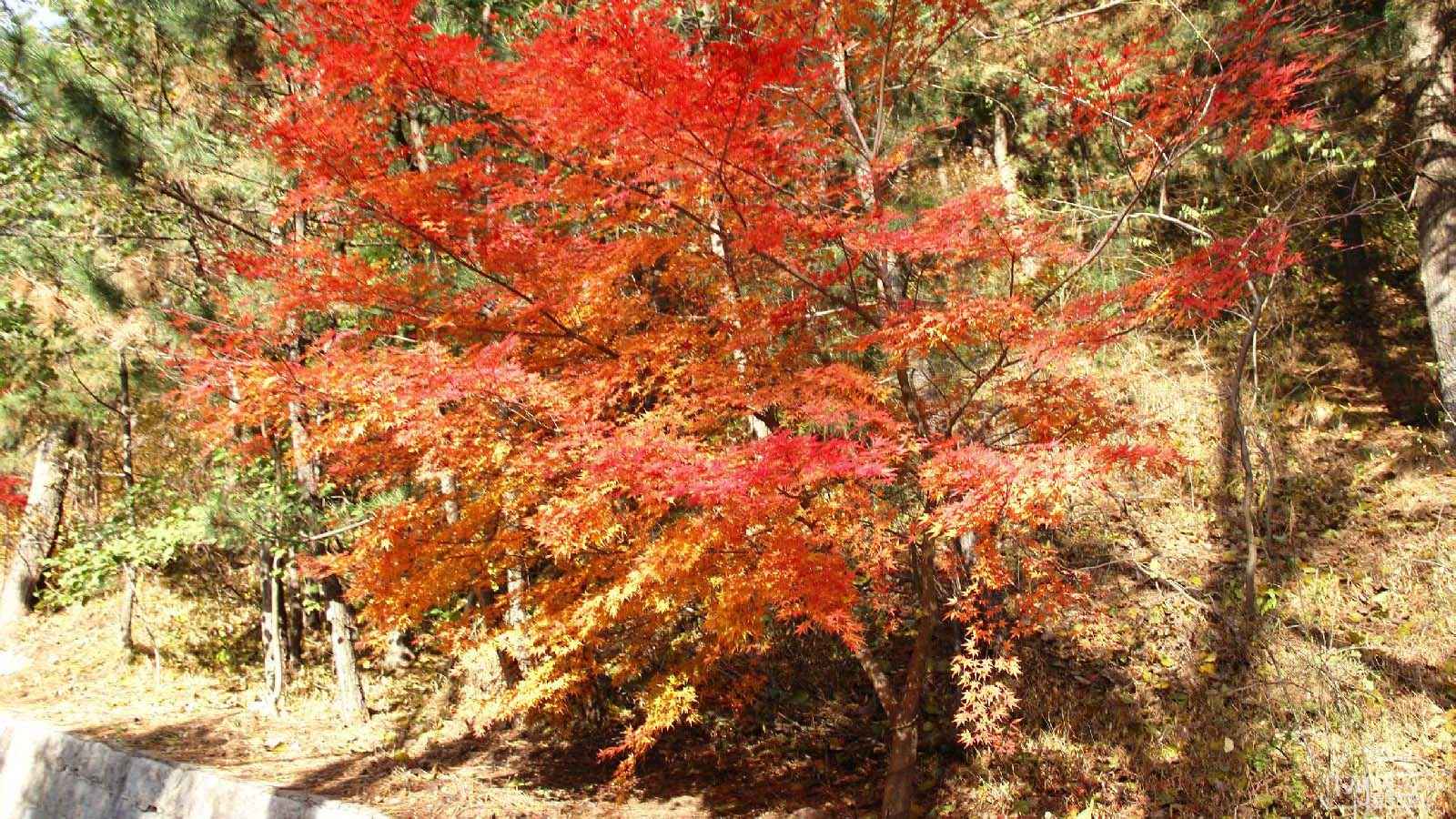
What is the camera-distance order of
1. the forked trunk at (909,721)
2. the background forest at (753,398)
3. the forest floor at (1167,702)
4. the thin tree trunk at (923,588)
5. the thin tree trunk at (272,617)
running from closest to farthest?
1. the background forest at (753,398)
2. the thin tree trunk at (923,588)
3. the forked trunk at (909,721)
4. the forest floor at (1167,702)
5. the thin tree trunk at (272,617)

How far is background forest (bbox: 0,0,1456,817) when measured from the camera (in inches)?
213

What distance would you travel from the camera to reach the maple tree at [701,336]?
4.94 meters

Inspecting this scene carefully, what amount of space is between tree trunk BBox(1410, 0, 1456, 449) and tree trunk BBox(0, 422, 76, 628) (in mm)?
19266

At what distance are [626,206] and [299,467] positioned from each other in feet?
18.9

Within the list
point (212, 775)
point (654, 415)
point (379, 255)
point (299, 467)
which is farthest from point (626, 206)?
point (212, 775)

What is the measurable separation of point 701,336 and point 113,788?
7934mm

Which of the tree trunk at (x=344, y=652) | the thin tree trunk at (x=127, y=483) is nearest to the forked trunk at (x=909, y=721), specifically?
the tree trunk at (x=344, y=652)

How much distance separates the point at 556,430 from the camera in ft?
19.0

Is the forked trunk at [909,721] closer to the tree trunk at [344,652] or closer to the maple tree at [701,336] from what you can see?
the maple tree at [701,336]

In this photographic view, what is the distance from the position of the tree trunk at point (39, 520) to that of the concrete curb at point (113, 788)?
4.95 m

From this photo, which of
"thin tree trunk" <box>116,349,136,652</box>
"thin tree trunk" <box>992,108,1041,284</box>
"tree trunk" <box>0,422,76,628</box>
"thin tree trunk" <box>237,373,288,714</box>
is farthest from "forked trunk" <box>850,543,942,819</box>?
"tree trunk" <box>0,422,76,628</box>

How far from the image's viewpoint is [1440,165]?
7.78 meters

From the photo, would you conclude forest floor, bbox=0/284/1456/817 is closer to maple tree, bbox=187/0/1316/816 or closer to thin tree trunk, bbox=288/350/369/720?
thin tree trunk, bbox=288/350/369/720

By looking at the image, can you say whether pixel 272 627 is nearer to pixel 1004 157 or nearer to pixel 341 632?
pixel 341 632
